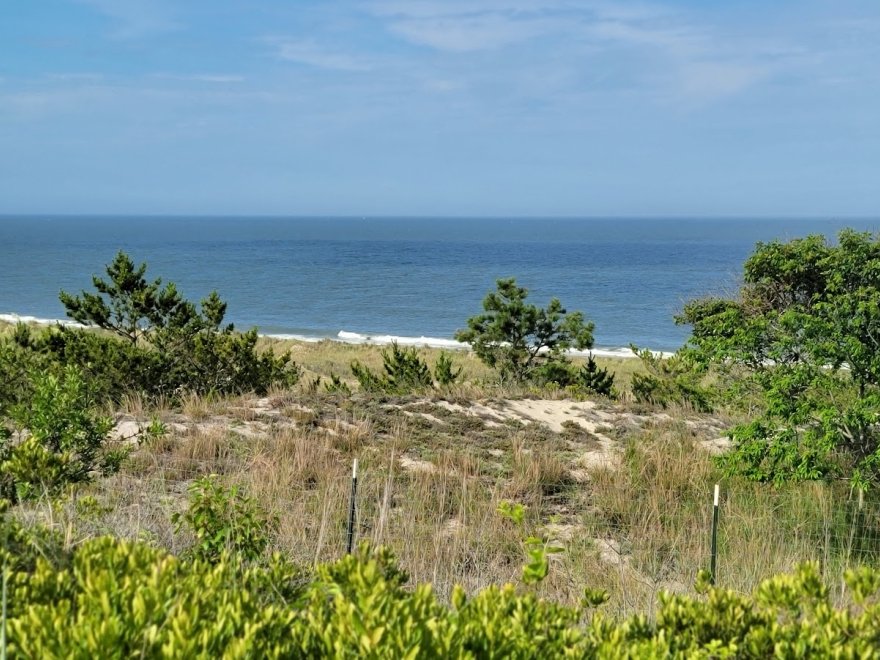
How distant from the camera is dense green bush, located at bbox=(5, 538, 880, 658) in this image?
6.62ft

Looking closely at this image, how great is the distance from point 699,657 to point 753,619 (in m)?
0.48

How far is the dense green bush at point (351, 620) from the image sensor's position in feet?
6.62

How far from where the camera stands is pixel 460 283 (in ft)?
265

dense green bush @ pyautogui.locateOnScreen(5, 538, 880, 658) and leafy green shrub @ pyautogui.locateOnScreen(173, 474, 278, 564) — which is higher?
dense green bush @ pyautogui.locateOnScreen(5, 538, 880, 658)

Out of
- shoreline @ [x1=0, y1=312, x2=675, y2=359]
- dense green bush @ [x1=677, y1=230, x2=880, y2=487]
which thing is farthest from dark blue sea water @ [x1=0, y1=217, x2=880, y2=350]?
dense green bush @ [x1=677, y1=230, x2=880, y2=487]

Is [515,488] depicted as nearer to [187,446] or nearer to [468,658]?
[187,446]

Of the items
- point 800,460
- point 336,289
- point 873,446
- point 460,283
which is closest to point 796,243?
point 873,446

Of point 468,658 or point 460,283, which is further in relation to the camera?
point 460,283

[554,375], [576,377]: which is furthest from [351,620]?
[554,375]

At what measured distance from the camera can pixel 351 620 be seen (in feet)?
7.10

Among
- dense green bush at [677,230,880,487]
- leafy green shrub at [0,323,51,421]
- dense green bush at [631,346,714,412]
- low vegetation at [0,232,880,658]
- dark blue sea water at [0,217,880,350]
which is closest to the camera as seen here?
low vegetation at [0,232,880,658]

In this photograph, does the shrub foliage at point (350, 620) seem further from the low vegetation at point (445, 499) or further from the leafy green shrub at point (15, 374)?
the leafy green shrub at point (15, 374)

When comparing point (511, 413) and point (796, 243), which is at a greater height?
point (796, 243)

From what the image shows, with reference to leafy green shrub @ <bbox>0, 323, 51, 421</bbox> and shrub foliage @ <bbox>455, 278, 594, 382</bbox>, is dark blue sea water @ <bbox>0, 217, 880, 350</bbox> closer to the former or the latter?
shrub foliage @ <bbox>455, 278, 594, 382</bbox>
